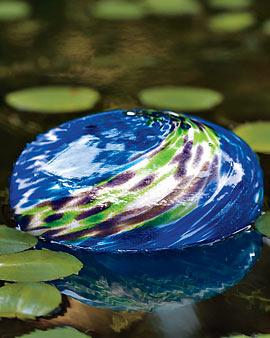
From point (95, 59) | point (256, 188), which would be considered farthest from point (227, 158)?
point (95, 59)

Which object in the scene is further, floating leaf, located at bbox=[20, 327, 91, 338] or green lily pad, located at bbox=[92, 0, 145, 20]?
green lily pad, located at bbox=[92, 0, 145, 20]

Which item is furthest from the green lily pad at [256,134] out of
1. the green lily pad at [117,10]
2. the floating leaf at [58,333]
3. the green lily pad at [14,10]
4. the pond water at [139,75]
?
the green lily pad at [14,10]

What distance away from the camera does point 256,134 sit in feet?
5.24

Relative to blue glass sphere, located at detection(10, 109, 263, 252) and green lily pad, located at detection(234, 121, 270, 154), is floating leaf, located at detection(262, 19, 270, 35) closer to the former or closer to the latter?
green lily pad, located at detection(234, 121, 270, 154)

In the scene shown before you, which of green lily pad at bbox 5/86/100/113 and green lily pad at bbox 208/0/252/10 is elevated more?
green lily pad at bbox 5/86/100/113

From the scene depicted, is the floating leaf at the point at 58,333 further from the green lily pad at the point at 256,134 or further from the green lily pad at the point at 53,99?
the green lily pad at the point at 53,99

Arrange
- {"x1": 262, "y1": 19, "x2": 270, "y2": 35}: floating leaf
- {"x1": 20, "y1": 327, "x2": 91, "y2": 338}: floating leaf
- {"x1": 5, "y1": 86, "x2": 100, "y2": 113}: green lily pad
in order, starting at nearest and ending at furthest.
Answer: {"x1": 20, "y1": 327, "x2": 91, "y2": 338}: floating leaf
{"x1": 5, "y1": 86, "x2": 100, "y2": 113}: green lily pad
{"x1": 262, "y1": 19, "x2": 270, "y2": 35}: floating leaf

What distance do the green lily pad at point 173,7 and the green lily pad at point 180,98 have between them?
63cm

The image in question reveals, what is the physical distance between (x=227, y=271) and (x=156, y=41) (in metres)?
1.17

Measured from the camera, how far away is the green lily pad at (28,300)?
1041 mm

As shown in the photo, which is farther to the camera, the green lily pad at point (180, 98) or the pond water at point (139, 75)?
the green lily pad at point (180, 98)

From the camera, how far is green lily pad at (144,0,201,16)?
8.10ft

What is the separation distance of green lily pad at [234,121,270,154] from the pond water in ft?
0.14

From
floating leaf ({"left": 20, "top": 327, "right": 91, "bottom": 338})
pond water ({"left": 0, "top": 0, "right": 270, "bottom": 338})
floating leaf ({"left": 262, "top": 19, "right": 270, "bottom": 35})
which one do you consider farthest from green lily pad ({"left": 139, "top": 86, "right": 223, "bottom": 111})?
floating leaf ({"left": 20, "top": 327, "right": 91, "bottom": 338})
